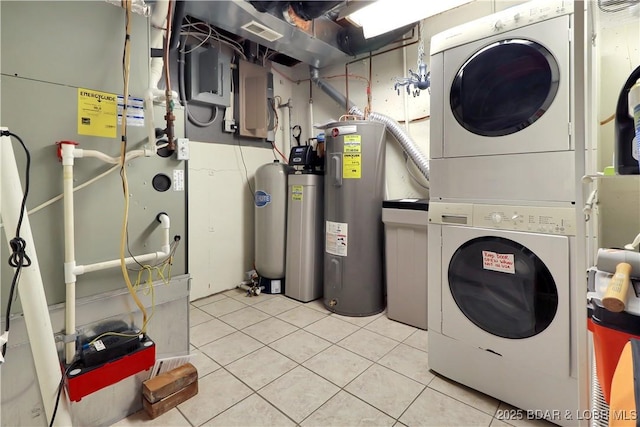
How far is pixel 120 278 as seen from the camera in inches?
54.2

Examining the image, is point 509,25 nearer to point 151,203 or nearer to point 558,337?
point 558,337

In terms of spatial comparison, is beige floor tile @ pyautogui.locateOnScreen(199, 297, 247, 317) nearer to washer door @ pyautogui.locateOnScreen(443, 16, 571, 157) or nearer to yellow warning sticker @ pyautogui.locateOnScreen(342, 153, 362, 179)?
yellow warning sticker @ pyautogui.locateOnScreen(342, 153, 362, 179)

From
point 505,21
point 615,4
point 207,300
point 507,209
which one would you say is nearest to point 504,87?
point 505,21

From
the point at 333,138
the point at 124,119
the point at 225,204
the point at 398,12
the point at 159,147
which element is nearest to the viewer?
the point at 124,119

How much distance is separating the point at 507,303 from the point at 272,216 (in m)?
2.07

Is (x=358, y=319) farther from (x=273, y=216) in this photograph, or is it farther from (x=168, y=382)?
(x=168, y=382)

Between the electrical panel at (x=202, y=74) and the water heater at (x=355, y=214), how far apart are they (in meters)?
1.17

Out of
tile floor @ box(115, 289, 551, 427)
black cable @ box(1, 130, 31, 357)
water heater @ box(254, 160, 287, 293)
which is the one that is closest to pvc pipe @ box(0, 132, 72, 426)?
black cable @ box(1, 130, 31, 357)

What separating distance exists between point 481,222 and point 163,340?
1.70 m

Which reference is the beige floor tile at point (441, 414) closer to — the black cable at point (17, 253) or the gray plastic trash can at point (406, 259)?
the gray plastic trash can at point (406, 259)

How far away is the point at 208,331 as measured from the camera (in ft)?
7.45

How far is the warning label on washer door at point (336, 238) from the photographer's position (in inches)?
98.4

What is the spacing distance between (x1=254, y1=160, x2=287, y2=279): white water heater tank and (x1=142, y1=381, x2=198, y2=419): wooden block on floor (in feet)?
4.83

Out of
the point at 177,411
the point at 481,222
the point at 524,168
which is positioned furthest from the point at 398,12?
the point at 177,411
